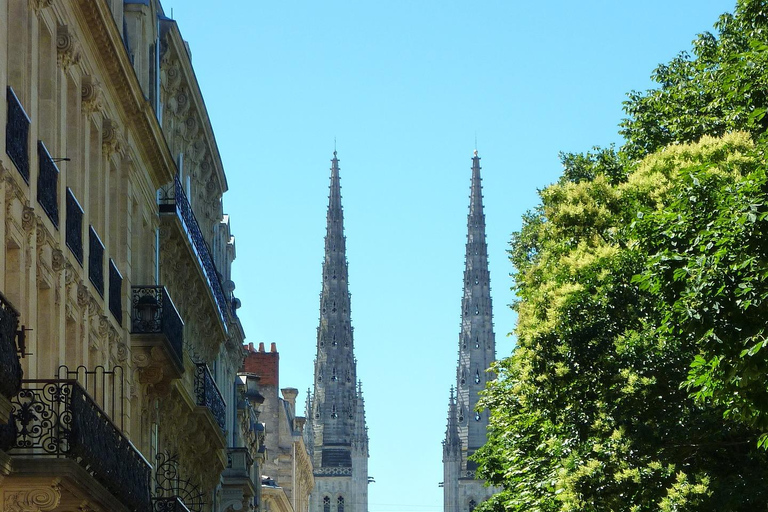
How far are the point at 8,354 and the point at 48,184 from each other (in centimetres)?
608

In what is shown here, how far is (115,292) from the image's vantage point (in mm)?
29562

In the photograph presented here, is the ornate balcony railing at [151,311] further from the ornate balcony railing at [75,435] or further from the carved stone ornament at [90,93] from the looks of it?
the ornate balcony railing at [75,435]

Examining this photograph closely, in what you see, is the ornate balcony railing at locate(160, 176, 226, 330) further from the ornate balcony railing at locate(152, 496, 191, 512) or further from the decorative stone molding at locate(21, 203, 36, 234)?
the decorative stone molding at locate(21, 203, 36, 234)

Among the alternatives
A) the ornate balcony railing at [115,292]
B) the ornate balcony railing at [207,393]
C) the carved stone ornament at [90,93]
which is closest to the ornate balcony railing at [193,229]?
the ornate balcony railing at [207,393]

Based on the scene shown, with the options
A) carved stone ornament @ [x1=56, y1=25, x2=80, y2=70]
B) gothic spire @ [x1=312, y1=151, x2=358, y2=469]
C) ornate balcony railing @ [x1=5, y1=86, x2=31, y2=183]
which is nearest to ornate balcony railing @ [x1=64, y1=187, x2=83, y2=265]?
carved stone ornament @ [x1=56, y1=25, x2=80, y2=70]

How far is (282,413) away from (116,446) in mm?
71230

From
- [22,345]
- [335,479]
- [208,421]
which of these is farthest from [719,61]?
[335,479]

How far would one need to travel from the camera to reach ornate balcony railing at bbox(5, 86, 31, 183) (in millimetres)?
21125

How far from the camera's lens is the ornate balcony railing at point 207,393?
39.5 metres

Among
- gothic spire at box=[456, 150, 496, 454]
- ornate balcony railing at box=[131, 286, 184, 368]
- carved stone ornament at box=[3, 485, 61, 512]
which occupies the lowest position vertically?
carved stone ornament at box=[3, 485, 61, 512]

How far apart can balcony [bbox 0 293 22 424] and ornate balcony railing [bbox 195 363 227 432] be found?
69.8 feet

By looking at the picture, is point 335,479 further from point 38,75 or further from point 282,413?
point 38,75

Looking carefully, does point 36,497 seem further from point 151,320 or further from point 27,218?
point 151,320

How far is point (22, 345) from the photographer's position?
739 inches
